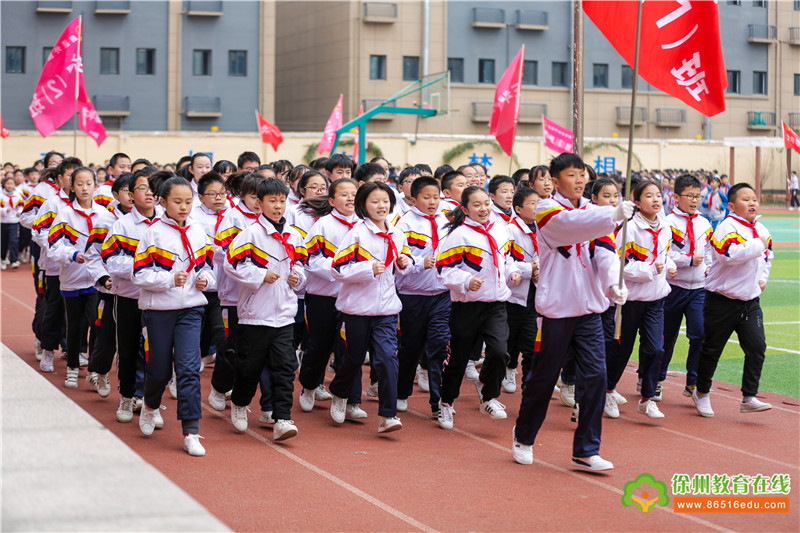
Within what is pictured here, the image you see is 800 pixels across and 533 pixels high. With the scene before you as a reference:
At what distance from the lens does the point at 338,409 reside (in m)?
7.63

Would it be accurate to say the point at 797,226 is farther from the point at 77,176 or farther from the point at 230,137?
the point at 77,176

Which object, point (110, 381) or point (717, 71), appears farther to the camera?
point (110, 381)

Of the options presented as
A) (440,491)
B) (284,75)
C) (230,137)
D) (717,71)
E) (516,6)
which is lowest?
(440,491)

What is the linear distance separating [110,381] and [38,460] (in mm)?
6298

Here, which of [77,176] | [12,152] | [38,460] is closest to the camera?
[38,460]

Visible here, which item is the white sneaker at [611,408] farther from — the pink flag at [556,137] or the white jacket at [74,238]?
the pink flag at [556,137]

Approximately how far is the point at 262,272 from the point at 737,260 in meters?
3.78

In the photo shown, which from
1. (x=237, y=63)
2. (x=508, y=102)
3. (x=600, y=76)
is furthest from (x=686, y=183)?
(x=600, y=76)

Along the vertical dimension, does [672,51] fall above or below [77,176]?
above

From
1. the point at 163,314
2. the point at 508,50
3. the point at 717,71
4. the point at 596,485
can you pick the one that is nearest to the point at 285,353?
the point at 163,314

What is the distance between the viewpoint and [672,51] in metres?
6.99

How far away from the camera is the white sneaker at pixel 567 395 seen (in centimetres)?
850

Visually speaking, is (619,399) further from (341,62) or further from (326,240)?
(341,62)

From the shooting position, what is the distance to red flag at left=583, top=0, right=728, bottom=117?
694cm
